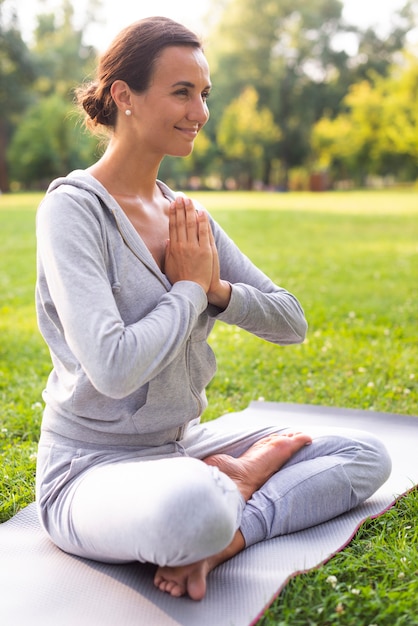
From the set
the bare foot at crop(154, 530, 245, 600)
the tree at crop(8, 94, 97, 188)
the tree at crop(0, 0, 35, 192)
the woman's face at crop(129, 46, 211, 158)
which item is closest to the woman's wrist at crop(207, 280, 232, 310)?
the woman's face at crop(129, 46, 211, 158)

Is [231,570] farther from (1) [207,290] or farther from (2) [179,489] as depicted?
(1) [207,290]

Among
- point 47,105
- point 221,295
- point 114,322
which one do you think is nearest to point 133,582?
point 114,322

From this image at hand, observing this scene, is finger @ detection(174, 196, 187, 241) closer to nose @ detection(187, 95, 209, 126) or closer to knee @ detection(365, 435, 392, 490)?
nose @ detection(187, 95, 209, 126)

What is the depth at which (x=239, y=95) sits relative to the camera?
5078cm

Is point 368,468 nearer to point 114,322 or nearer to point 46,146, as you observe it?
point 114,322

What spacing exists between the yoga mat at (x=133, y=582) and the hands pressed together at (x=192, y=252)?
38.1 inches

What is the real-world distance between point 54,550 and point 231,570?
2.22 feet

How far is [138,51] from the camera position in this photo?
104 inches

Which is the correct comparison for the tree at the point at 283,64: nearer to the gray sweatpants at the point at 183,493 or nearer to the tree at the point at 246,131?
the tree at the point at 246,131

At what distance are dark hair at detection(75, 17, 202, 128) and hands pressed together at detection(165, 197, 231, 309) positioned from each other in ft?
1.50

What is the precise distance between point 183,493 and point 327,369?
11.2ft

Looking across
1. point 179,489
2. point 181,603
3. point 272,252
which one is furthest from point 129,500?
point 272,252

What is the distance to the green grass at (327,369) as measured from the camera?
246 cm

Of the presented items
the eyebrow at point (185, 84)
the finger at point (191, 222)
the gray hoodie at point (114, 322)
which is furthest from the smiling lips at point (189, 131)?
the gray hoodie at point (114, 322)
